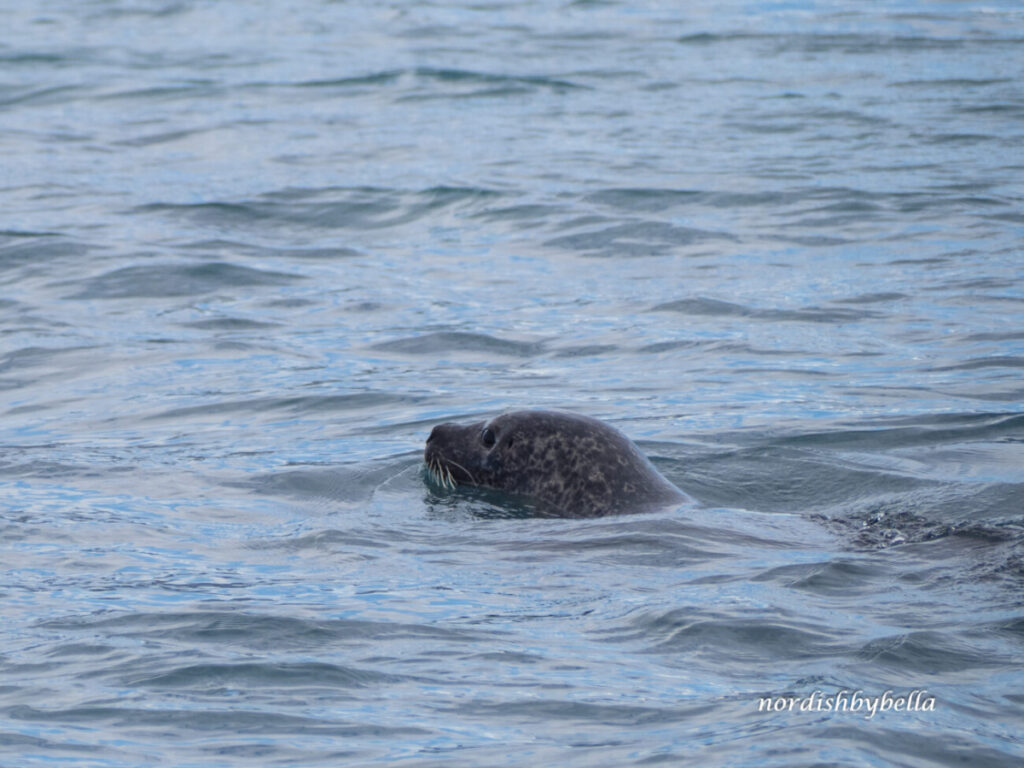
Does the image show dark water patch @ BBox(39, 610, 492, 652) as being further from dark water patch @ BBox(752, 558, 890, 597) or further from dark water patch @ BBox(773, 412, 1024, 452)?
dark water patch @ BBox(773, 412, 1024, 452)

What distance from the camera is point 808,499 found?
26.0 feet

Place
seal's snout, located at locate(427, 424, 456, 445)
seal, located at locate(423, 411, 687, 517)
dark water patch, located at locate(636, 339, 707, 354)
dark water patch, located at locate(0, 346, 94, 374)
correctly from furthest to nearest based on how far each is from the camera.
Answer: dark water patch, located at locate(636, 339, 707, 354) → dark water patch, located at locate(0, 346, 94, 374) → seal's snout, located at locate(427, 424, 456, 445) → seal, located at locate(423, 411, 687, 517)

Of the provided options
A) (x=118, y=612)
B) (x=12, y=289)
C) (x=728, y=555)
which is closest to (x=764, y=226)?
(x=12, y=289)

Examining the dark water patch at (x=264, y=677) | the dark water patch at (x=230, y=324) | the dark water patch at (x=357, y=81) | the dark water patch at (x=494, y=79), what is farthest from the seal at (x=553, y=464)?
the dark water patch at (x=357, y=81)

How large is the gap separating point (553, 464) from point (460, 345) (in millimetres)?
3389

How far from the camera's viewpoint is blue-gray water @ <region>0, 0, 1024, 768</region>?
5035 millimetres

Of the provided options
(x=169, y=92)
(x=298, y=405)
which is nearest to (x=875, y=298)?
(x=298, y=405)

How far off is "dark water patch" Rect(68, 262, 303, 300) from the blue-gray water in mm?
51

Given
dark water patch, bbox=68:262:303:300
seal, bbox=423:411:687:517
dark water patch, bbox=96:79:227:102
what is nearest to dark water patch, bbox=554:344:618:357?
seal, bbox=423:411:687:517

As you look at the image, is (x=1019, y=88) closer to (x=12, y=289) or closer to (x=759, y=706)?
(x=12, y=289)

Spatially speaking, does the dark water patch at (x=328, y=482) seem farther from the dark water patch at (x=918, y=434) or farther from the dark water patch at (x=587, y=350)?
the dark water patch at (x=587, y=350)

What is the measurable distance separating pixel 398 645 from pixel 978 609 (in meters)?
1.88

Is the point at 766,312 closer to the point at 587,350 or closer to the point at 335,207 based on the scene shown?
the point at 587,350

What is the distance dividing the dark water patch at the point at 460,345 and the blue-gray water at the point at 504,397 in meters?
0.04
